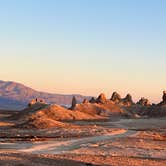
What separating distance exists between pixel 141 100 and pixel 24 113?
186 feet

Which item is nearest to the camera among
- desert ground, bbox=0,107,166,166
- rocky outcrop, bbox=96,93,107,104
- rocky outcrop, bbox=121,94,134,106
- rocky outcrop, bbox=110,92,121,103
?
desert ground, bbox=0,107,166,166

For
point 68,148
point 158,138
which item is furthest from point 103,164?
point 158,138

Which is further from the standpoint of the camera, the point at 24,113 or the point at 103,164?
the point at 24,113

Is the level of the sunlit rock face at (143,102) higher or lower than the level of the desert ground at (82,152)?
higher

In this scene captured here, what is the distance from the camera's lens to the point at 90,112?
11806 cm

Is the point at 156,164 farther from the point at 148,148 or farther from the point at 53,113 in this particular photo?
the point at 53,113

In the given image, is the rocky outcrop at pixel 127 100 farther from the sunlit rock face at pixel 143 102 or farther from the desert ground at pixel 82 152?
the desert ground at pixel 82 152

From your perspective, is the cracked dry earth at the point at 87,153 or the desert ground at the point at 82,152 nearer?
the cracked dry earth at the point at 87,153

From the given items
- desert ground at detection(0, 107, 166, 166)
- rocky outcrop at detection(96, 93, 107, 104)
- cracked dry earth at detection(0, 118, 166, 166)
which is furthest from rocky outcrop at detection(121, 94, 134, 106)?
cracked dry earth at detection(0, 118, 166, 166)

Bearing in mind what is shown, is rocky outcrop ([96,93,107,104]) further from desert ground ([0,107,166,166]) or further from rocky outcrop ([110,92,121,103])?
desert ground ([0,107,166,166])

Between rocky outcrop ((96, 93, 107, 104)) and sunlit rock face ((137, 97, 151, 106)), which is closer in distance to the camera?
rocky outcrop ((96, 93, 107, 104))

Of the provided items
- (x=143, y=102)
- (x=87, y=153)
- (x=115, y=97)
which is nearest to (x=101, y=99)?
(x=115, y=97)

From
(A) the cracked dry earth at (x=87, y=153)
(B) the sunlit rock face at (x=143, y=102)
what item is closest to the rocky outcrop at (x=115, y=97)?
(B) the sunlit rock face at (x=143, y=102)

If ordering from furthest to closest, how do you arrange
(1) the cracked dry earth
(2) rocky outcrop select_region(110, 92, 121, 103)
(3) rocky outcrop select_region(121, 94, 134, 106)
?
(2) rocky outcrop select_region(110, 92, 121, 103), (3) rocky outcrop select_region(121, 94, 134, 106), (1) the cracked dry earth
